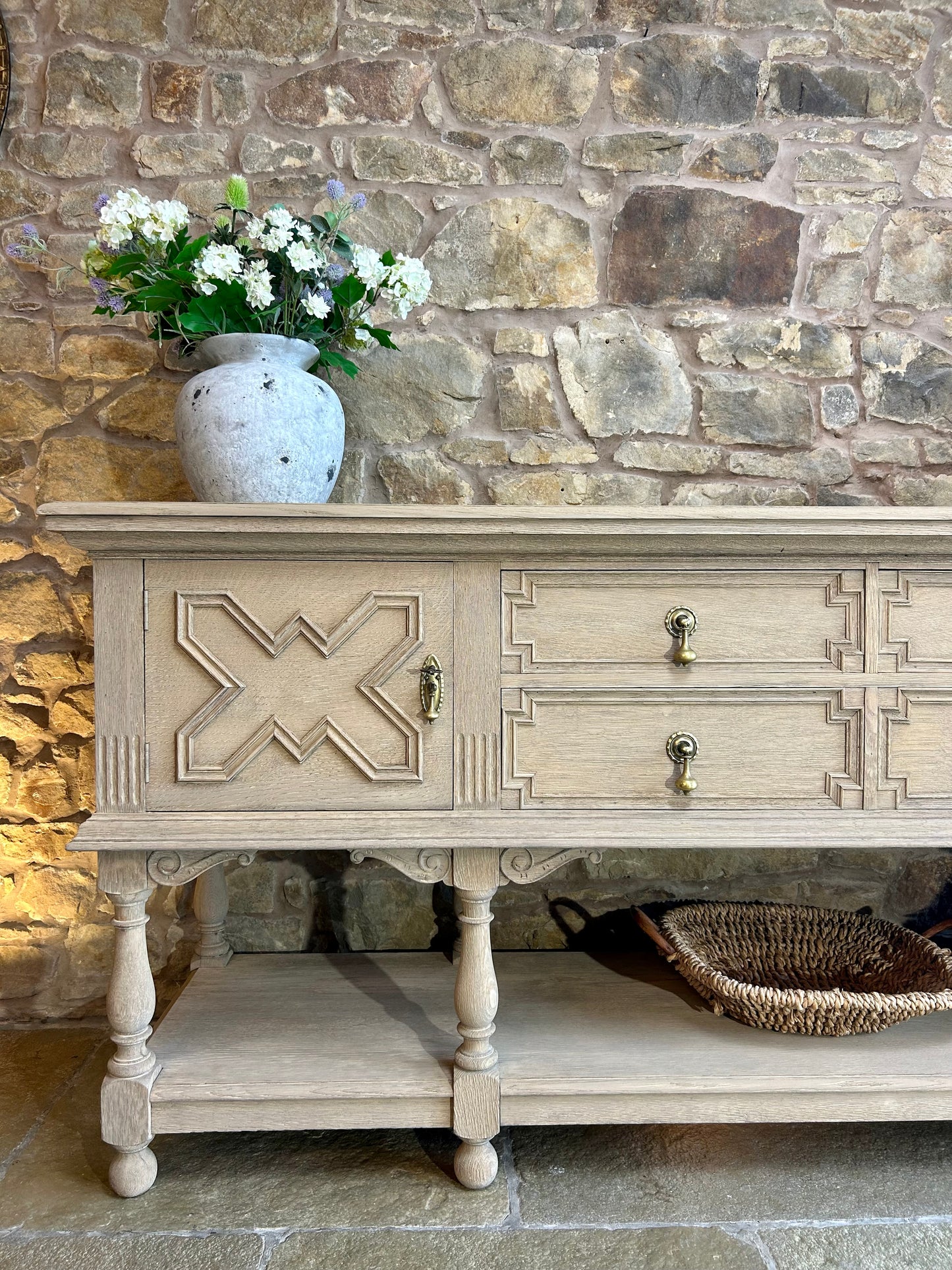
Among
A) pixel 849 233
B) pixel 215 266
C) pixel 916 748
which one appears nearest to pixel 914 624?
pixel 916 748

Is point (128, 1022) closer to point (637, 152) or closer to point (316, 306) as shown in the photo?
point (316, 306)

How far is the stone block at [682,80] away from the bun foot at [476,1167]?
7.44 ft

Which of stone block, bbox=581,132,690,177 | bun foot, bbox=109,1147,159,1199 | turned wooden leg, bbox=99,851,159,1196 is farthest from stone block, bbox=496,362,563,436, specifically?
bun foot, bbox=109,1147,159,1199

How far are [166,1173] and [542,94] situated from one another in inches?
97.2

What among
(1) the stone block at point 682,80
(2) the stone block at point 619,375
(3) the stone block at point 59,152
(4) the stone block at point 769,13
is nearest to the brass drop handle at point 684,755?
(2) the stone block at point 619,375

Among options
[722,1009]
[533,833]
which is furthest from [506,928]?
[533,833]

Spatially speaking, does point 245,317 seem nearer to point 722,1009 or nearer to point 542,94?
point 542,94

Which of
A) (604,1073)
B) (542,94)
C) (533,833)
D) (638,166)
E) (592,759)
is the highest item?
(542,94)

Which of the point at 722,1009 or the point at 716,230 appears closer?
the point at 722,1009

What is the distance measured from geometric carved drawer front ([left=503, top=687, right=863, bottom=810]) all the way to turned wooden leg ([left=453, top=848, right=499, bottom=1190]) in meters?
0.15

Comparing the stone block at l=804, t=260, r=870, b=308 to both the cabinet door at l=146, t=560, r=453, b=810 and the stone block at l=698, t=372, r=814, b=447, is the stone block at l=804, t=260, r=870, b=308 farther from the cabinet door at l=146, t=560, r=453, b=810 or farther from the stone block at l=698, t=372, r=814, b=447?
the cabinet door at l=146, t=560, r=453, b=810

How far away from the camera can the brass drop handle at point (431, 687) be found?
1.45 meters

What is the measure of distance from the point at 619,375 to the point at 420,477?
1.80 feet

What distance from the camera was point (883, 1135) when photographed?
169cm
